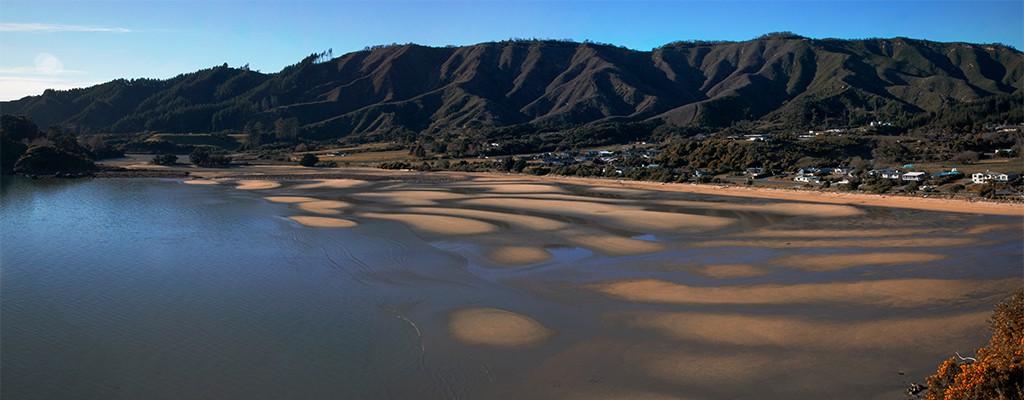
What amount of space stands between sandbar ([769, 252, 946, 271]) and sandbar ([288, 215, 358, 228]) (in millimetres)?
19070

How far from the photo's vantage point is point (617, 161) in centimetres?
6919

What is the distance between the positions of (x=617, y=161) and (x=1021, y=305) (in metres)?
58.7

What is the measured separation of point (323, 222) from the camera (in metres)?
31.3

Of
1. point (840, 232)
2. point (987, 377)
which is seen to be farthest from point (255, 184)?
point (987, 377)

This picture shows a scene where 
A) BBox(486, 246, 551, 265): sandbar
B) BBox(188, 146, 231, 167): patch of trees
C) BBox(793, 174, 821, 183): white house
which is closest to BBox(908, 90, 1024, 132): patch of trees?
BBox(793, 174, 821, 183): white house

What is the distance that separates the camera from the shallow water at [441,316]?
39.8 ft

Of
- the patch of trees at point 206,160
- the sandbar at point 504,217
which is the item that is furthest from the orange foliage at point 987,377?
the patch of trees at point 206,160

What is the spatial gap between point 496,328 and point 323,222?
18.5 m

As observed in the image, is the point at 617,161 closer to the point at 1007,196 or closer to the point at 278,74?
the point at 1007,196

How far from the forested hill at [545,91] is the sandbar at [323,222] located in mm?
94151

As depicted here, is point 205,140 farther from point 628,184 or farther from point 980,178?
point 980,178

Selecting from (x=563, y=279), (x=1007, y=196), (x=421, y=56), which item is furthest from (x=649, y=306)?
(x=421, y=56)

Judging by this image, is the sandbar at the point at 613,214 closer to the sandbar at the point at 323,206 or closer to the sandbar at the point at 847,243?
the sandbar at the point at 847,243

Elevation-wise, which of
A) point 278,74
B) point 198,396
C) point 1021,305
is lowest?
point 198,396
